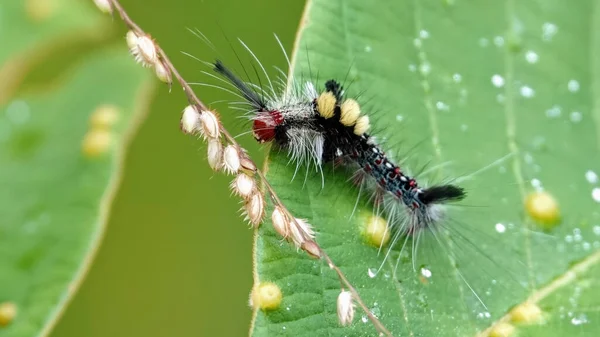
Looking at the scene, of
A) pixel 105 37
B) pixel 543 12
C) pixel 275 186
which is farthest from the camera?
pixel 105 37

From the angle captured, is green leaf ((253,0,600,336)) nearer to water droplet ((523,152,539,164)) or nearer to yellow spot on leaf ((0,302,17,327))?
water droplet ((523,152,539,164))

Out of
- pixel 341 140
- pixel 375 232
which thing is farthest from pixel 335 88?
pixel 375 232

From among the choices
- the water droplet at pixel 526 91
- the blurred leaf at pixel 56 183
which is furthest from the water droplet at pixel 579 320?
the blurred leaf at pixel 56 183

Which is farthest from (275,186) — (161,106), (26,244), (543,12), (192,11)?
(192,11)

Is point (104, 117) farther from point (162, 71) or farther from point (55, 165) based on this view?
point (162, 71)

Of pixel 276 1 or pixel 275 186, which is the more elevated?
pixel 276 1

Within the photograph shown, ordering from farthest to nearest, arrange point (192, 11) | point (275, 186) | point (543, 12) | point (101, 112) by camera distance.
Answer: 1. point (192, 11)
2. point (101, 112)
3. point (543, 12)
4. point (275, 186)

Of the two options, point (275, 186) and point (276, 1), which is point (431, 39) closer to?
point (275, 186)

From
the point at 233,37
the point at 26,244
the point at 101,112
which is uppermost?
the point at 233,37

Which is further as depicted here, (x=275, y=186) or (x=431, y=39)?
(x=431, y=39)
